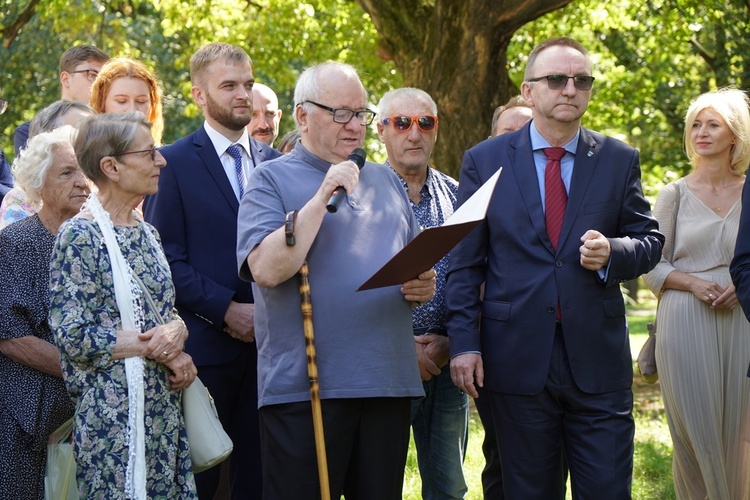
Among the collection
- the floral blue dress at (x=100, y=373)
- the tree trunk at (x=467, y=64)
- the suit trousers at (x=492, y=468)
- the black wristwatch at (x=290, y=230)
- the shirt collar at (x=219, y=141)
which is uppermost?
the tree trunk at (x=467, y=64)

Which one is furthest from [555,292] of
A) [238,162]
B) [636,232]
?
[238,162]

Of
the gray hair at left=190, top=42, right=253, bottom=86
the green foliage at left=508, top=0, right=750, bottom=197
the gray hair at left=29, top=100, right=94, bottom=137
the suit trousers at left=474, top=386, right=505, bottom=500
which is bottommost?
the suit trousers at left=474, top=386, right=505, bottom=500

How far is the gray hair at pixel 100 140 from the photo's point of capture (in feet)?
14.8

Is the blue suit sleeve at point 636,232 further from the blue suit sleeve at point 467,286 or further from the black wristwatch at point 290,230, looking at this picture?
the black wristwatch at point 290,230

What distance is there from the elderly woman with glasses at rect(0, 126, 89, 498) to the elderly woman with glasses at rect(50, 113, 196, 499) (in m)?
0.38

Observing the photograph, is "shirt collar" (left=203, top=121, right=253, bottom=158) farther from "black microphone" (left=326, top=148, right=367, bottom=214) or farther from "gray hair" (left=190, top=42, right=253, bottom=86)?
"black microphone" (left=326, top=148, right=367, bottom=214)

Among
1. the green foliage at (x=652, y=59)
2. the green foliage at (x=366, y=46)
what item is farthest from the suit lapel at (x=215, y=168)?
the green foliage at (x=652, y=59)

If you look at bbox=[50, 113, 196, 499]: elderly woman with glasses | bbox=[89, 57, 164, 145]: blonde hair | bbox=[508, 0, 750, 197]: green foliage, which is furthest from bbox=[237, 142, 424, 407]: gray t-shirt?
bbox=[508, 0, 750, 197]: green foliage

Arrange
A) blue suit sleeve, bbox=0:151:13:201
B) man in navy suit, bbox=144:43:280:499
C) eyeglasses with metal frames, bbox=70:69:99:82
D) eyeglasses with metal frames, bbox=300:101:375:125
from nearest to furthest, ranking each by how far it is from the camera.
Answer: eyeglasses with metal frames, bbox=300:101:375:125
man in navy suit, bbox=144:43:280:499
blue suit sleeve, bbox=0:151:13:201
eyeglasses with metal frames, bbox=70:69:99:82

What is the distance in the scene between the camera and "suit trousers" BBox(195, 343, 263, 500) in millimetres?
5262

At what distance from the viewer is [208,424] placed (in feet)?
15.1

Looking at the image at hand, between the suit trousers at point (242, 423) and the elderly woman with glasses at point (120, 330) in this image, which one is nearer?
the elderly woman with glasses at point (120, 330)

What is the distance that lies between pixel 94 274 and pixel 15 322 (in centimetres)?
63

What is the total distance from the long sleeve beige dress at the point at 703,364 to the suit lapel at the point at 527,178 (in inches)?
78.3
